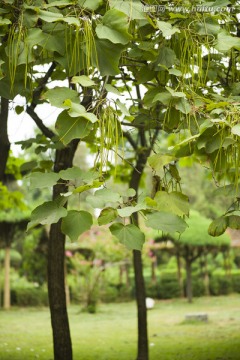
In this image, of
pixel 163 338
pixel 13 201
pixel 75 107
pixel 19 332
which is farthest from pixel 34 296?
pixel 75 107

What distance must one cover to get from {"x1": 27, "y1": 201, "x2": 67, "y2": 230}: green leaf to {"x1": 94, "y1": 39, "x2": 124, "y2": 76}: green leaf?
406 mm

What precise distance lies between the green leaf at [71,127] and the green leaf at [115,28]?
223 mm

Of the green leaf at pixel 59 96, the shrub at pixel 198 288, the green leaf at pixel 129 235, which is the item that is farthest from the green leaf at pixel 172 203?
the shrub at pixel 198 288

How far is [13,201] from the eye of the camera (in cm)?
514

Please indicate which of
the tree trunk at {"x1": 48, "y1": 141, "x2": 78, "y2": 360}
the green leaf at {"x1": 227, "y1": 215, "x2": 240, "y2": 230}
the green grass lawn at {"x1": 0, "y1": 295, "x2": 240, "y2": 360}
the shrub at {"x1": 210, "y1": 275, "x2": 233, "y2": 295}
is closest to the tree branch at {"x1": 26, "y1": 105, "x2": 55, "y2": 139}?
the tree trunk at {"x1": 48, "y1": 141, "x2": 78, "y2": 360}

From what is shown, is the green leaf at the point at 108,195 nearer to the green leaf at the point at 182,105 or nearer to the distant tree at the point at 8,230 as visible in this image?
the green leaf at the point at 182,105

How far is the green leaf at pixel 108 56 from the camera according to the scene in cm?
146

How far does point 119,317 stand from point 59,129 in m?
8.15

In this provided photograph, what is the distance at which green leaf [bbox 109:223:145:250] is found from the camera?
129 cm

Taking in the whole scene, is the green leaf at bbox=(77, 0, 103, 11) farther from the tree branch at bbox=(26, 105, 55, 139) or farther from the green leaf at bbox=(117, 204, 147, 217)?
the tree branch at bbox=(26, 105, 55, 139)

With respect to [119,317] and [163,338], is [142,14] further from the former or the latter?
[119,317]

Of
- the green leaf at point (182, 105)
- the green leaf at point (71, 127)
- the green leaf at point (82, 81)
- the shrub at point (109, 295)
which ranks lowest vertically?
the shrub at point (109, 295)

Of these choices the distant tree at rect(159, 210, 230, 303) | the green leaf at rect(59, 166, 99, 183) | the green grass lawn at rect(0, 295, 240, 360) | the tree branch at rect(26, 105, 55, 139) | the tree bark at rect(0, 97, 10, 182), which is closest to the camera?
the green leaf at rect(59, 166, 99, 183)

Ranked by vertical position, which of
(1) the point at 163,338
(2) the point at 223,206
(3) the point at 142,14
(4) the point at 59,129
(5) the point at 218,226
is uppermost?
(2) the point at 223,206
